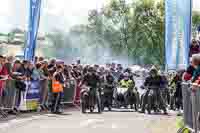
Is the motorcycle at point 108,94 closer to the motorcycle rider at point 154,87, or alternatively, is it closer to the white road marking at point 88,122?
the motorcycle rider at point 154,87

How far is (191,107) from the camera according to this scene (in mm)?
11586

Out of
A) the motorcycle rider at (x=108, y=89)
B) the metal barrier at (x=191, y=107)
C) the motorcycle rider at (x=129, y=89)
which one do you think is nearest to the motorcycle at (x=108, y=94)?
the motorcycle rider at (x=108, y=89)

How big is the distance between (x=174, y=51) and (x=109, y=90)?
7217mm

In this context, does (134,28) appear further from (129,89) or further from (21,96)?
(21,96)

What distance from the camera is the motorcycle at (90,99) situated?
24436 millimetres

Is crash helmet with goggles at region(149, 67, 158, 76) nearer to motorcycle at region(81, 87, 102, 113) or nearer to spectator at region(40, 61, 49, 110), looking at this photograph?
motorcycle at region(81, 87, 102, 113)

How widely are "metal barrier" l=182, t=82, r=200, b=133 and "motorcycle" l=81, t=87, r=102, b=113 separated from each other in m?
12.3

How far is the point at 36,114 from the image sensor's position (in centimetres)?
2122

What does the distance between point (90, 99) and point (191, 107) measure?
13193 mm

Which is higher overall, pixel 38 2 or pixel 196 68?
pixel 38 2

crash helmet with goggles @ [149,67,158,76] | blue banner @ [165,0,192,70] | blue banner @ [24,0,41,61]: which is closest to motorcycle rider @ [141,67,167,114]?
crash helmet with goggles @ [149,67,158,76]

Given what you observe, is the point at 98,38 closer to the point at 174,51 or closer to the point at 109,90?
the point at 109,90

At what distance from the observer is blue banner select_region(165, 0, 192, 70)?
65.4ft

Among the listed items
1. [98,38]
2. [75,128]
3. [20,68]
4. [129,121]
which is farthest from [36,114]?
[98,38]
